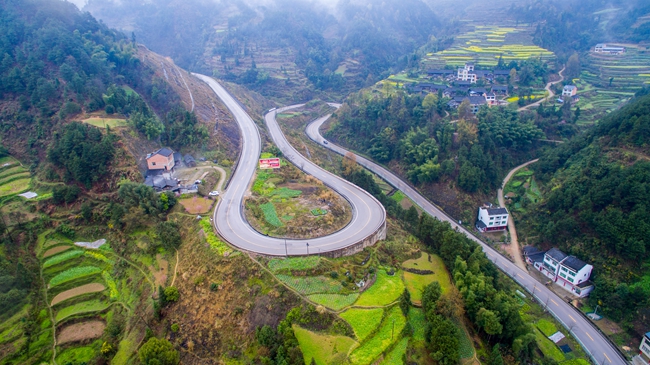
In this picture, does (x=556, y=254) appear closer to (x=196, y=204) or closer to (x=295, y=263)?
(x=295, y=263)

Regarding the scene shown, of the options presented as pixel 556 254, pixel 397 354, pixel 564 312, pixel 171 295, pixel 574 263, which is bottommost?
pixel 564 312

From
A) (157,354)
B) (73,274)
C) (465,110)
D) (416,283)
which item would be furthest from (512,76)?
(73,274)

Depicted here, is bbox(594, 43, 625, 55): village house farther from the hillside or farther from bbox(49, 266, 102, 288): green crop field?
bbox(49, 266, 102, 288): green crop field

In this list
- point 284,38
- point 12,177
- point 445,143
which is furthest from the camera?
point 284,38

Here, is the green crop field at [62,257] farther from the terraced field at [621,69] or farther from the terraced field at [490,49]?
the terraced field at [621,69]

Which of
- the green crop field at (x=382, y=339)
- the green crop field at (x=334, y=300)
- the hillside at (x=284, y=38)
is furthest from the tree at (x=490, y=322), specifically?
the hillside at (x=284, y=38)

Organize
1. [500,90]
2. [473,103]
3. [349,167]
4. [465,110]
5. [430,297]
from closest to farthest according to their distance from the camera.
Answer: [430,297]
[349,167]
[465,110]
[473,103]
[500,90]

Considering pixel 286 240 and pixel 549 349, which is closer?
pixel 549 349
